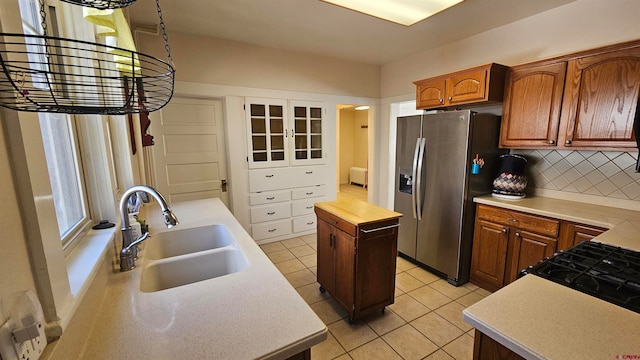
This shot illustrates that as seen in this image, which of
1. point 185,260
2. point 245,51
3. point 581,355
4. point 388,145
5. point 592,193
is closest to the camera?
point 581,355

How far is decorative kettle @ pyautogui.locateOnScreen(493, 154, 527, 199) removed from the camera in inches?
97.0

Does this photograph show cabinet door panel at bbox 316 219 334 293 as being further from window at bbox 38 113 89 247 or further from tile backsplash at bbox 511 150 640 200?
tile backsplash at bbox 511 150 640 200

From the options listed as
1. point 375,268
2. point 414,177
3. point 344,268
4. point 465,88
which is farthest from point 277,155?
point 465,88

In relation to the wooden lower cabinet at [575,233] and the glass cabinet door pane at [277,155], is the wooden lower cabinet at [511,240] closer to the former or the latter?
the wooden lower cabinet at [575,233]

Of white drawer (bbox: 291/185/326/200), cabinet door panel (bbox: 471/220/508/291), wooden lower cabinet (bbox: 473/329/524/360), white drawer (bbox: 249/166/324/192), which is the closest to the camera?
wooden lower cabinet (bbox: 473/329/524/360)

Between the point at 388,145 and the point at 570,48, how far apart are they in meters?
2.36

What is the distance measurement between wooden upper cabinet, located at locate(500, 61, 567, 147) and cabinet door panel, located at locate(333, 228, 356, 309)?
1.85 meters

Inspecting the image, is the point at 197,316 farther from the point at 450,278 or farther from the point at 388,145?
the point at 388,145

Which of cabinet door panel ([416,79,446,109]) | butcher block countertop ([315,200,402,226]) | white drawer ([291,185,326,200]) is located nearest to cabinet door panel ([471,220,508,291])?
butcher block countertop ([315,200,402,226])

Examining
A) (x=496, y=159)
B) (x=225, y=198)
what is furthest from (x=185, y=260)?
(x=496, y=159)

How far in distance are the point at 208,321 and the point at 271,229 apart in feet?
9.65

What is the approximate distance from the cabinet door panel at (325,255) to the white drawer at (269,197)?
1478mm

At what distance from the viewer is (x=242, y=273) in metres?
1.15

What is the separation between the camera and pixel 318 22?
274cm
